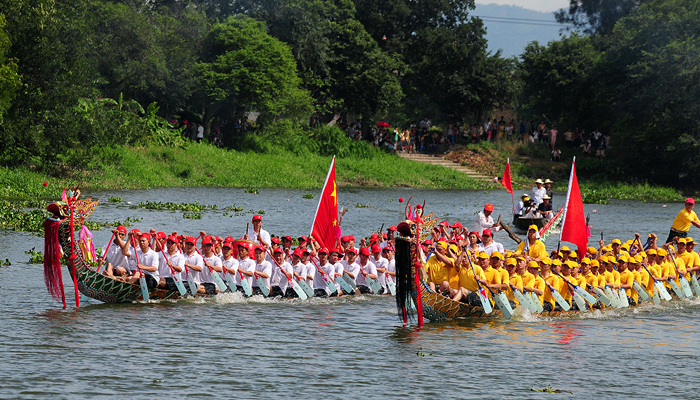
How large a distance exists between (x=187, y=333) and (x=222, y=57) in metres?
35.3

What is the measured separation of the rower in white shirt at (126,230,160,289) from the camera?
1653cm

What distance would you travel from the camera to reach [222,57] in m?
48.2

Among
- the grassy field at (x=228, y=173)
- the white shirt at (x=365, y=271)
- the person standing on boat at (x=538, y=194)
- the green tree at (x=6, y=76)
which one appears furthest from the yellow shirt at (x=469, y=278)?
the grassy field at (x=228, y=173)

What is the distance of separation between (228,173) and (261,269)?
2945cm

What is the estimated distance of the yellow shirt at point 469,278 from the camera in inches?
618

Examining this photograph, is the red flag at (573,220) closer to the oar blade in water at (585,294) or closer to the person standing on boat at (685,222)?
the oar blade in water at (585,294)

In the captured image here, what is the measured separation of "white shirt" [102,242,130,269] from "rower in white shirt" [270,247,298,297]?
308 cm

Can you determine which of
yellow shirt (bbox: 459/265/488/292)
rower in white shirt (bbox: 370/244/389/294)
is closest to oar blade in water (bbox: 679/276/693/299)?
yellow shirt (bbox: 459/265/488/292)

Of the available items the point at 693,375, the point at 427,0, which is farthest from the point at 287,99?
the point at 693,375

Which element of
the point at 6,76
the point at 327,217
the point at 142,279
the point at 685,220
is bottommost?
the point at 142,279

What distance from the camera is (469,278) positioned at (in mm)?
15727

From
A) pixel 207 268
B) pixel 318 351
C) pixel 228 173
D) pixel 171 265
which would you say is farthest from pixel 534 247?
pixel 228 173

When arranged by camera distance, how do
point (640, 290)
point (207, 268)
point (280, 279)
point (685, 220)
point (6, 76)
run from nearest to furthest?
point (207, 268) → point (280, 279) → point (640, 290) → point (685, 220) → point (6, 76)

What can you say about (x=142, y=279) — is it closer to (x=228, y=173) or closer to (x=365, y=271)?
(x=365, y=271)
